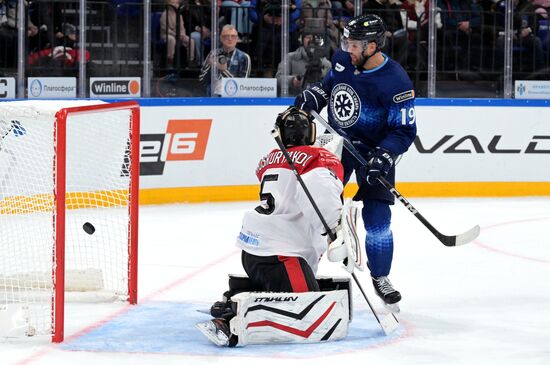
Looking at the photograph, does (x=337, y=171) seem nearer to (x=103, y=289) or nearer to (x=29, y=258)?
(x=103, y=289)

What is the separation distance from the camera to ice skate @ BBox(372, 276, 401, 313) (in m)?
4.39

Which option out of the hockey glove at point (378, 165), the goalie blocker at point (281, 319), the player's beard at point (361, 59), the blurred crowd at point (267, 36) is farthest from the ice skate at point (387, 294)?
the blurred crowd at point (267, 36)

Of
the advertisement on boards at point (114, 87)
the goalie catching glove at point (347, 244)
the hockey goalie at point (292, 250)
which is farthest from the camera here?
the advertisement on boards at point (114, 87)

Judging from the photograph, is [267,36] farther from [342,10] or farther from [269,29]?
[342,10]

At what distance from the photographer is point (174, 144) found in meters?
7.56

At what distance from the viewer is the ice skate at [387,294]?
439 centimetres

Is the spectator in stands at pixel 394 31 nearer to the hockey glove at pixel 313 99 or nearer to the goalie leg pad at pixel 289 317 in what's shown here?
the hockey glove at pixel 313 99

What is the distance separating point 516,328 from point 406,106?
917mm

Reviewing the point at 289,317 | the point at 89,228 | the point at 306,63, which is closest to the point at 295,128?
the point at 289,317

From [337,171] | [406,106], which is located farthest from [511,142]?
[337,171]

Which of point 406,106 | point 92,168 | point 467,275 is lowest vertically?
point 467,275

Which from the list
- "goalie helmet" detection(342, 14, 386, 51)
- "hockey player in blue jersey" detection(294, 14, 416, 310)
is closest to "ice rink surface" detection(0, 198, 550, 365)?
"hockey player in blue jersey" detection(294, 14, 416, 310)

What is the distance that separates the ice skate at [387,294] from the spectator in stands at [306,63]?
381 cm

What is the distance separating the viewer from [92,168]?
19.0ft
